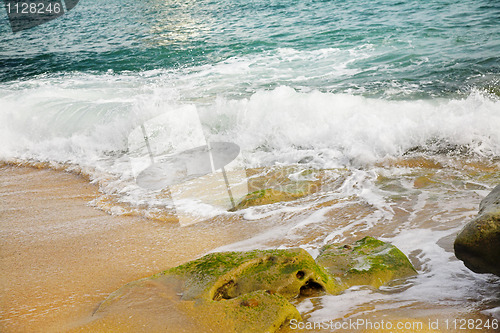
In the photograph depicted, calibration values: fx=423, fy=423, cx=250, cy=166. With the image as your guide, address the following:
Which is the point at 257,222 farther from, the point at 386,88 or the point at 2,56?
the point at 2,56

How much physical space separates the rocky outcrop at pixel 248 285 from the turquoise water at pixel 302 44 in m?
6.08

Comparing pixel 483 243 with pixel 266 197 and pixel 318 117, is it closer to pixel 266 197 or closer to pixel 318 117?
pixel 266 197

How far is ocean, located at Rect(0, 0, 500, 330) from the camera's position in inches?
158

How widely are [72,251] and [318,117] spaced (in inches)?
190

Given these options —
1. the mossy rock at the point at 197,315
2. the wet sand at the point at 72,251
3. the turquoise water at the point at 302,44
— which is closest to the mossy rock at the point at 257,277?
the mossy rock at the point at 197,315

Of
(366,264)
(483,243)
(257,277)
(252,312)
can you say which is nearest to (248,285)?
(257,277)

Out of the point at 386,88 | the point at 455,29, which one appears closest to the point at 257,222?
the point at 386,88

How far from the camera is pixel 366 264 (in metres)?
3.07

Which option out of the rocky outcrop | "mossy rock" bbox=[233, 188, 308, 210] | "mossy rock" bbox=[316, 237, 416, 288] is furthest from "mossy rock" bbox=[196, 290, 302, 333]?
"mossy rock" bbox=[233, 188, 308, 210]

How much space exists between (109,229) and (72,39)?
16222 millimetres

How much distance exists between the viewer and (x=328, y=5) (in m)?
17.7

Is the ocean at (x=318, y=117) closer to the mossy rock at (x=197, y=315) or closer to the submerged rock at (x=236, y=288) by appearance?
the submerged rock at (x=236, y=288)

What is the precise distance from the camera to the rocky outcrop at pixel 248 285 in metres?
2.42

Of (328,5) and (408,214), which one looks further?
(328,5)
